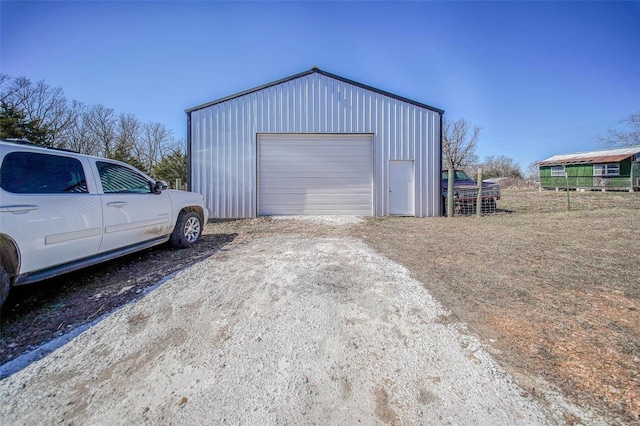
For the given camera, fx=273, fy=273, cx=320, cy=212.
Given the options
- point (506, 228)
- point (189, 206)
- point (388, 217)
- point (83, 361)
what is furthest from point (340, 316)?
point (388, 217)

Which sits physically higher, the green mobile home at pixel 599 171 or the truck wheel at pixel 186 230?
the green mobile home at pixel 599 171

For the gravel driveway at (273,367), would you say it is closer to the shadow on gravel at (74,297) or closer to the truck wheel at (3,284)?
the shadow on gravel at (74,297)

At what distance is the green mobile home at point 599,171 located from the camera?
2109cm

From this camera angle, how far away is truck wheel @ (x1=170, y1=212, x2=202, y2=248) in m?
5.18

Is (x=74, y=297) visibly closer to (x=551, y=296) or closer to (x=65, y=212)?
(x=65, y=212)

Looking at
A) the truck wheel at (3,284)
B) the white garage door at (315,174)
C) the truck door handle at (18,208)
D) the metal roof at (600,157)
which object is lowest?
the truck wheel at (3,284)

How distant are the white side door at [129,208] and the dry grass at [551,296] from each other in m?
4.02

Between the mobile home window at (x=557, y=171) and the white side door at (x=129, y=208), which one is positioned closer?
the white side door at (x=129, y=208)

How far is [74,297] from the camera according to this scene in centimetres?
317

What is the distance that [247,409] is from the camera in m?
1.60

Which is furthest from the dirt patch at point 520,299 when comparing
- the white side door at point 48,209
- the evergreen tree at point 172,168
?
the evergreen tree at point 172,168

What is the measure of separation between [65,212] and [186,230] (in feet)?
7.81

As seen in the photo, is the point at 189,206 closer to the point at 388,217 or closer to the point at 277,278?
the point at 277,278

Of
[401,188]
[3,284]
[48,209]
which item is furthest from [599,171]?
[3,284]
